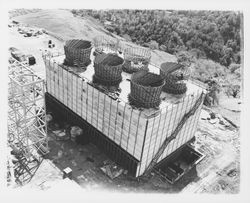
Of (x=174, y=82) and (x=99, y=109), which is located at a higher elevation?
(x=174, y=82)

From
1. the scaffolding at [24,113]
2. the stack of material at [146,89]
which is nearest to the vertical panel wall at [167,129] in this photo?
the stack of material at [146,89]

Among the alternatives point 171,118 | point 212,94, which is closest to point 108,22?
point 212,94

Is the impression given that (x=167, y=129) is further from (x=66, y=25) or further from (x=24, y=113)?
(x=66, y=25)

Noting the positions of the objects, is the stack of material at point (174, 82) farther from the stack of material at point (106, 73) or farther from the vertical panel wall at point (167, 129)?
the stack of material at point (106, 73)

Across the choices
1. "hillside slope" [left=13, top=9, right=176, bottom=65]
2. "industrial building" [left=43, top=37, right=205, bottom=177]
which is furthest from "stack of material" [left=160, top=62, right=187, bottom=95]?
"hillside slope" [left=13, top=9, right=176, bottom=65]

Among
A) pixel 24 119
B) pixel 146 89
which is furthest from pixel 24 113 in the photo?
pixel 146 89

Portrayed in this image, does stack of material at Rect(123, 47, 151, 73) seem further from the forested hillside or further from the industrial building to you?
the forested hillside

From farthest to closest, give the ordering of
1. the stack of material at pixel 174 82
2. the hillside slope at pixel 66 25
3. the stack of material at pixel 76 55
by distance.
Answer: the hillside slope at pixel 66 25 < the stack of material at pixel 76 55 < the stack of material at pixel 174 82
